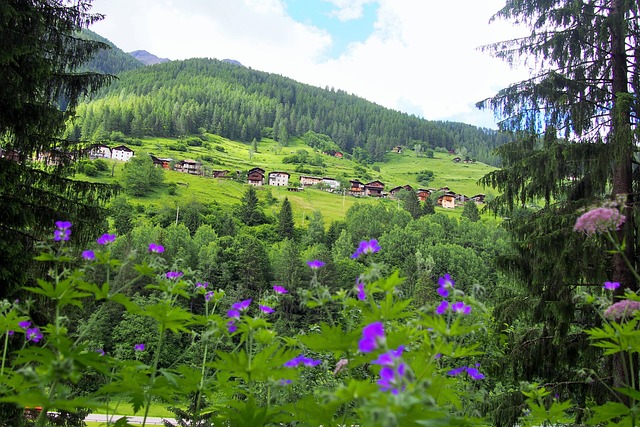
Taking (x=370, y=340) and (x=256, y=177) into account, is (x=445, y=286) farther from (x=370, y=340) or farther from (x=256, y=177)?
(x=256, y=177)

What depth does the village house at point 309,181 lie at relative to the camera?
12838 centimetres

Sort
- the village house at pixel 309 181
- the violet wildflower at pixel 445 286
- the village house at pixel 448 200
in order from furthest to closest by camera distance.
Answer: the village house at pixel 309 181
the village house at pixel 448 200
the violet wildflower at pixel 445 286

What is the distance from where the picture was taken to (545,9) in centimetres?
876

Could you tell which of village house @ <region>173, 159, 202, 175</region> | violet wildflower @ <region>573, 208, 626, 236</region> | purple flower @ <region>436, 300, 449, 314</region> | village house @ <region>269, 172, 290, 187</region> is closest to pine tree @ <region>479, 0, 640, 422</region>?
violet wildflower @ <region>573, 208, 626, 236</region>

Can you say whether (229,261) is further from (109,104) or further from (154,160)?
(109,104)

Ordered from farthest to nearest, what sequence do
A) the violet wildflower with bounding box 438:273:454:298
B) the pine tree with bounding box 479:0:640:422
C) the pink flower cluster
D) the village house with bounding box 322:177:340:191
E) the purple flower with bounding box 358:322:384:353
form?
the village house with bounding box 322:177:340:191, the pine tree with bounding box 479:0:640:422, the pink flower cluster, the violet wildflower with bounding box 438:273:454:298, the purple flower with bounding box 358:322:384:353

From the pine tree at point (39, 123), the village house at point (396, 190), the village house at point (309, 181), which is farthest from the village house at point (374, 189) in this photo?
the pine tree at point (39, 123)

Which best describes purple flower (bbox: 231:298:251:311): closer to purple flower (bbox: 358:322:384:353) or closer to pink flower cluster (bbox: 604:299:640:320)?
purple flower (bbox: 358:322:384:353)

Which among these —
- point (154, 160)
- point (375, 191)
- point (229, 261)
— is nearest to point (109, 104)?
point (154, 160)

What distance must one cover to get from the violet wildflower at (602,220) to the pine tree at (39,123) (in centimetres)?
701

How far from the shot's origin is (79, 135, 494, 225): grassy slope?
102 meters

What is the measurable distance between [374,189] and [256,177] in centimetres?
3536

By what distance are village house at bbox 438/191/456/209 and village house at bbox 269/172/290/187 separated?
44.2 meters

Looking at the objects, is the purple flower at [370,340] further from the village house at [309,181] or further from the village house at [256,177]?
the village house at [309,181]
